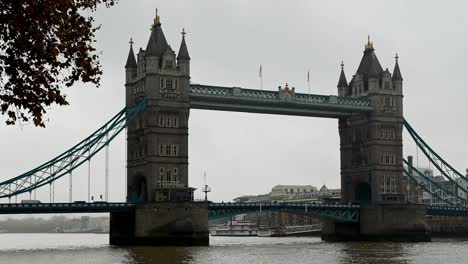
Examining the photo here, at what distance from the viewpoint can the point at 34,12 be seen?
21234 millimetres

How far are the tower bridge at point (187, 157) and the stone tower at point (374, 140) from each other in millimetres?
149

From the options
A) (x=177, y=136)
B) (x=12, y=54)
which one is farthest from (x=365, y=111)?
(x=12, y=54)

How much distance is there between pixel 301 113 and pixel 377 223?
18.3 m

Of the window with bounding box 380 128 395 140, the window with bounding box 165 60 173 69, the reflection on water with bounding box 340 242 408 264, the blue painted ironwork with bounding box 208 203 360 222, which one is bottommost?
the reflection on water with bounding box 340 242 408 264

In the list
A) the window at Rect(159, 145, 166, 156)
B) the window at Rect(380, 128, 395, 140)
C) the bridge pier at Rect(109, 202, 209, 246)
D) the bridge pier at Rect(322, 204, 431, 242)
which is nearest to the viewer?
the bridge pier at Rect(109, 202, 209, 246)

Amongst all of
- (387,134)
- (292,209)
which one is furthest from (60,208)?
(387,134)

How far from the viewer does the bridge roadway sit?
89438mm

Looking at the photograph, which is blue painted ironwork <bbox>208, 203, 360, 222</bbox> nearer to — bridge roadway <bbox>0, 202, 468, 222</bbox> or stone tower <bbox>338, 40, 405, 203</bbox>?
bridge roadway <bbox>0, 202, 468, 222</bbox>

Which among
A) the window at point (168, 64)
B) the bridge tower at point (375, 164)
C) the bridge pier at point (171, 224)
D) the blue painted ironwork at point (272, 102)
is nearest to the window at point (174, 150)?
the blue painted ironwork at point (272, 102)

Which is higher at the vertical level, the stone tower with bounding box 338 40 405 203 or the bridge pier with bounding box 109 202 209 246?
the stone tower with bounding box 338 40 405 203

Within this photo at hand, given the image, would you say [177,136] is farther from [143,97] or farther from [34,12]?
[34,12]

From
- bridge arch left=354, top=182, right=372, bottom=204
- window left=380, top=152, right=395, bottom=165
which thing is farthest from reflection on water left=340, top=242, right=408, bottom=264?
bridge arch left=354, top=182, right=372, bottom=204

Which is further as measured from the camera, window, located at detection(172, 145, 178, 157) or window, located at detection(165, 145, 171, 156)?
→ window, located at detection(172, 145, 178, 157)

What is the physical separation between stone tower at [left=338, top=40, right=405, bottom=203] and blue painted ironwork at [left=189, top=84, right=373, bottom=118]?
2.57 m
